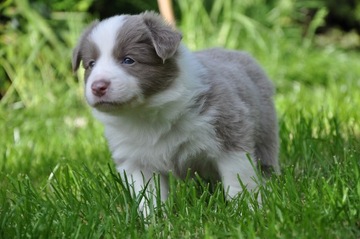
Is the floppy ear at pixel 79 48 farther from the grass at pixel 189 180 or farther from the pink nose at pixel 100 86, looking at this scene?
the grass at pixel 189 180

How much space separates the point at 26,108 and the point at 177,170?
3608 millimetres

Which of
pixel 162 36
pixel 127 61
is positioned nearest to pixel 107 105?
Answer: pixel 127 61

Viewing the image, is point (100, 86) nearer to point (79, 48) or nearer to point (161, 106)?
point (161, 106)

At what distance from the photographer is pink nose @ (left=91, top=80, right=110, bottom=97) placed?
3.35 m

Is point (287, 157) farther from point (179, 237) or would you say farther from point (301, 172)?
point (179, 237)

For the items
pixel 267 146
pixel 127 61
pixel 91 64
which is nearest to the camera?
pixel 127 61

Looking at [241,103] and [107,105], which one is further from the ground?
[107,105]

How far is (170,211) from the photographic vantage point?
10.3 ft

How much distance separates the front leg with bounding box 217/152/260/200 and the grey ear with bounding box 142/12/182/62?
64cm

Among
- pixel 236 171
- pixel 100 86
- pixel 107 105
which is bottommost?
pixel 236 171

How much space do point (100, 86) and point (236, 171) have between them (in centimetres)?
85

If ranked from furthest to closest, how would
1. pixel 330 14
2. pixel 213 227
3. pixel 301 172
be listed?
pixel 330 14
pixel 301 172
pixel 213 227

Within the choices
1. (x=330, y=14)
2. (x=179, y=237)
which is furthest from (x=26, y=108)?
(x=330, y=14)

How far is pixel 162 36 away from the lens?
3568mm
